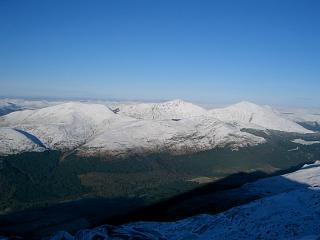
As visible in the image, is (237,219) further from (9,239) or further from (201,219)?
(9,239)

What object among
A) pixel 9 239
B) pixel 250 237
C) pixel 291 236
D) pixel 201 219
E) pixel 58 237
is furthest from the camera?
pixel 201 219

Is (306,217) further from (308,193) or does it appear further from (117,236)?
(117,236)

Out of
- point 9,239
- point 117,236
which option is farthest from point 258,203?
point 9,239

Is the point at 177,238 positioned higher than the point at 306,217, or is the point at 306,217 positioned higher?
the point at 306,217

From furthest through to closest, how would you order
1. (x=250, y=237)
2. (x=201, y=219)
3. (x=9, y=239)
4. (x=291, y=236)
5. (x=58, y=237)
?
(x=201, y=219), (x=9, y=239), (x=58, y=237), (x=250, y=237), (x=291, y=236)

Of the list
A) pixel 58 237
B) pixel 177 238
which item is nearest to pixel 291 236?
pixel 177 238

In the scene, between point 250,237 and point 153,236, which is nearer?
point 250,237
